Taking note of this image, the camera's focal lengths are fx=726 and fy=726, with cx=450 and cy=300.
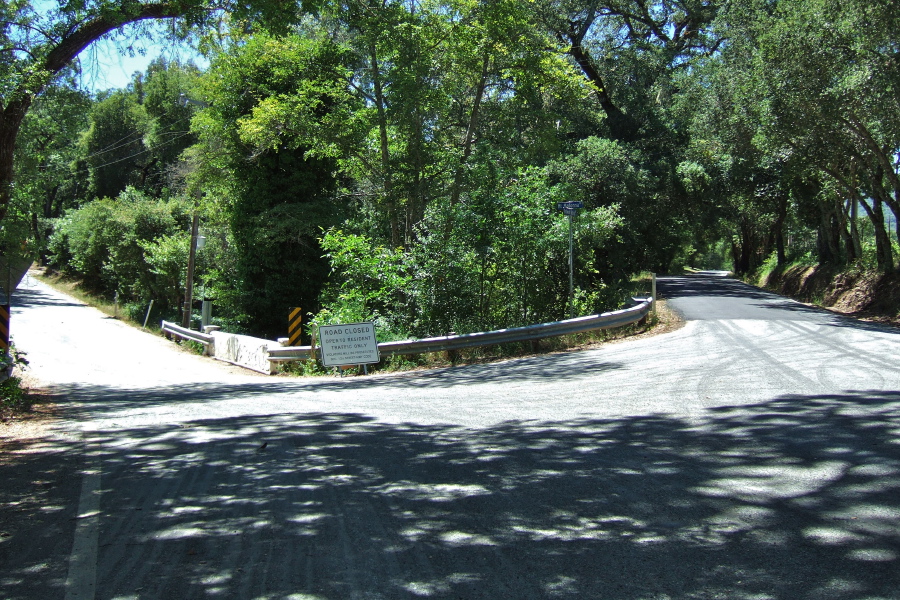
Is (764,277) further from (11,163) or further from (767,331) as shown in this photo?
(11,163)

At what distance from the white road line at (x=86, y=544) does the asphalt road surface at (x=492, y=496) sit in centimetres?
2

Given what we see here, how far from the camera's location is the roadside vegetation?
16920 mm

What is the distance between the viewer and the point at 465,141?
72.2 ft

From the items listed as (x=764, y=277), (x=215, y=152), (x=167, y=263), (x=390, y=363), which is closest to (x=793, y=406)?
(x=390, y=363)

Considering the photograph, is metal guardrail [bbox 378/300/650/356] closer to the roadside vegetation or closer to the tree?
the roadside vegetation

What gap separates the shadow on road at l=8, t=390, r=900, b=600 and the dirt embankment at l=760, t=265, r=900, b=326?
1747 cm

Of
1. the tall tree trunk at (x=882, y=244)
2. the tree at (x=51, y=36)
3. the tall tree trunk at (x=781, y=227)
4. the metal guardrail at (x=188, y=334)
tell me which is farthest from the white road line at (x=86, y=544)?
the tall tree trunk at (x=781, y=227)

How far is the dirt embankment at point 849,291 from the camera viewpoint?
22.9 metres

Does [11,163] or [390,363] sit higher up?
[11,163]

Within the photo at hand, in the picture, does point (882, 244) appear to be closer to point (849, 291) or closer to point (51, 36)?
point (849, 291)

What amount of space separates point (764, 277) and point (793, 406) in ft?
128

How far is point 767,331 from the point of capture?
17.0 meters

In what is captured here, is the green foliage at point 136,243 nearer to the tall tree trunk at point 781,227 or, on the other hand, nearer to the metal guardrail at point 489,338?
the metal guardrail at point 489,338

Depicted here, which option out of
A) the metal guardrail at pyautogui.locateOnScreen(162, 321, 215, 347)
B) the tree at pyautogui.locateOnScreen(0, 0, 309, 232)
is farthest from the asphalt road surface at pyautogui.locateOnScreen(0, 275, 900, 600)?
the metal guardrail at pyautogui.locateOnScreen(162, 321, 215, 347)
